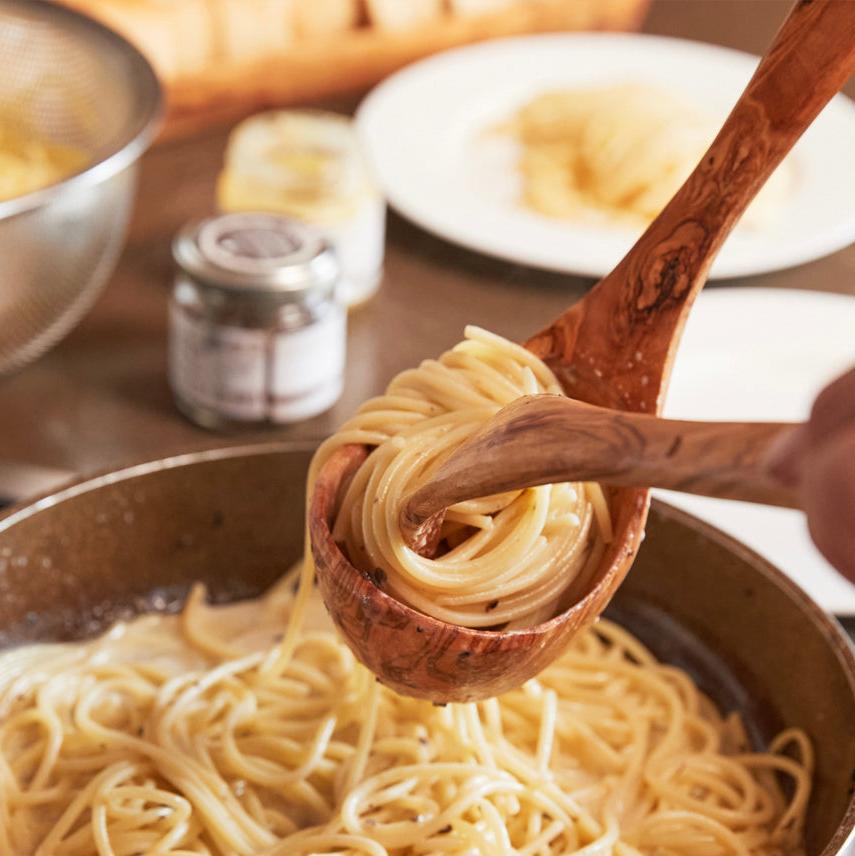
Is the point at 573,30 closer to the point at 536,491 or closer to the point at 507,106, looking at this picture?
the point at 507,106

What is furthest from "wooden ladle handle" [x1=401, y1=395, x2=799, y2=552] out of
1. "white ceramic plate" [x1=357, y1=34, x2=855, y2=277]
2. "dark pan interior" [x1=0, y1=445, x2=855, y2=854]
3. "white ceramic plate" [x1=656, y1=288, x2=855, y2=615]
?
"white ceramic plate" [x1=357, y1=34, x2=855, y2=277]

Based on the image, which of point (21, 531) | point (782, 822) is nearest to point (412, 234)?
point (21, 531)

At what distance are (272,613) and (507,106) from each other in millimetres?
1407

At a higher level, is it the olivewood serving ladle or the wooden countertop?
the olivewood serving ladle

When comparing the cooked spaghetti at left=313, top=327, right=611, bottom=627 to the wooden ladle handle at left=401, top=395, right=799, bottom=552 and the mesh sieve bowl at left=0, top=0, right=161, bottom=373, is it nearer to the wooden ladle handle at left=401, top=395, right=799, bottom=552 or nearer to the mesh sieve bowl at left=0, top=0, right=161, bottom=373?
the wooden ladle handle at left=401, top=395, right=799, bottom=552

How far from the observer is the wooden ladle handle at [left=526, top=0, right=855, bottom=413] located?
95 cm

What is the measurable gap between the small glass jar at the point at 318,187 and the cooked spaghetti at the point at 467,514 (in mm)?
747

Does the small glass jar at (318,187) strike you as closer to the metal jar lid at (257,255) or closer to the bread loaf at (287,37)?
the metal jar lid at (257,255)

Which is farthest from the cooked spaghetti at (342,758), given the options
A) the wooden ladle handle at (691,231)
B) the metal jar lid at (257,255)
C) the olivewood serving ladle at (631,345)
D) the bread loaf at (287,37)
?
the bread loaf at (287,37)

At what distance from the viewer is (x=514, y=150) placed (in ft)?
7.57

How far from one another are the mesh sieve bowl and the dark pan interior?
0.42 metres

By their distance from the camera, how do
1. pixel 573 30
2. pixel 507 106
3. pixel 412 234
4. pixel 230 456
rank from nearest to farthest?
1. pixel 230 456
2. pixel 412 234
3. pixel 507 106
4. pixel 573 30

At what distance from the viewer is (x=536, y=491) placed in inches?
41.1

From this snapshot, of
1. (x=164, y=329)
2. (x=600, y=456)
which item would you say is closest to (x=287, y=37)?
(x=164, y=329)
